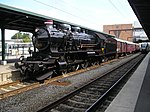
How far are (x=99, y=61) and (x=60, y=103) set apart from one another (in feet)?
50.5

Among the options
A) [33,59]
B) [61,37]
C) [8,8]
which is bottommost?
[33,59]

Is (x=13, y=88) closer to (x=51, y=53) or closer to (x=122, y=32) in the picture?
(x=51, y=53)

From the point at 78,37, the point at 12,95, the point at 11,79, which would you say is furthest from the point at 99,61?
the point at 12,95

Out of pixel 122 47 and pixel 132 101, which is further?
pixel 122 47

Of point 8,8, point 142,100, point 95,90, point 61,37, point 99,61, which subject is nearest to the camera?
point 142,100

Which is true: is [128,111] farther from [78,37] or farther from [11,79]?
[78,37]

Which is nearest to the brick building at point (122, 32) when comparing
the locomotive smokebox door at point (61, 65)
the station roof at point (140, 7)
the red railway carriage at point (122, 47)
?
the red railway carriage at point (122, 47)

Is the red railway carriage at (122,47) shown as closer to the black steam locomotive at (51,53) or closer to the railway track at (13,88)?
the black steam locomotive at (51,53)

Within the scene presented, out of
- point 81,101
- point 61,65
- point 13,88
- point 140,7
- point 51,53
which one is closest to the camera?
point 81,101

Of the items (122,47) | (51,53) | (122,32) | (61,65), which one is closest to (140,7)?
(61,65)

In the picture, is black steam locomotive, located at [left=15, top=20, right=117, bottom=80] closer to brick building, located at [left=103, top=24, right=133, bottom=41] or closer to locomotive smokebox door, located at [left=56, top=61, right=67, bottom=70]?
locomotive smokebox door, located at [left=56, top=61, right=67, bottom=70]

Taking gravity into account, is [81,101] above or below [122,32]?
below

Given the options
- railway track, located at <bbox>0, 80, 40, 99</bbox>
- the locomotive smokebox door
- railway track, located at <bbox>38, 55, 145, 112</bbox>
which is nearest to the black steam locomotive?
the locomotive smokebox door

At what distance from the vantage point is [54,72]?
1275cm
